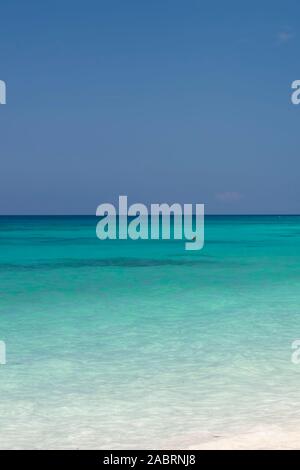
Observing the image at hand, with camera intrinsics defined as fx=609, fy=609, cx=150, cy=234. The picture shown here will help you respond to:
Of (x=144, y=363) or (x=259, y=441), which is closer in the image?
(x=259, y=441)

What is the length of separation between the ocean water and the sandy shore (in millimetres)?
113

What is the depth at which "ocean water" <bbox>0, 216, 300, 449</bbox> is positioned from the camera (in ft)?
15.3

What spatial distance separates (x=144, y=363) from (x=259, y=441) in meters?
2.68

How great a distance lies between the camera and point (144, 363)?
6809 mm

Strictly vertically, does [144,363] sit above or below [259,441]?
above

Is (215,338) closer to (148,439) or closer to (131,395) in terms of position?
(131,395)

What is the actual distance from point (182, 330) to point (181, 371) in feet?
8.20

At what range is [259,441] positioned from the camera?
14.0ft

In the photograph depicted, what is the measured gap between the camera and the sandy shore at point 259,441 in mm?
4133

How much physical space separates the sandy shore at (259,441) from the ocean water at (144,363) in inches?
4.5

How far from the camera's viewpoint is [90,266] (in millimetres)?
21531

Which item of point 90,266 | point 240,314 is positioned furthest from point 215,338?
point 90,266

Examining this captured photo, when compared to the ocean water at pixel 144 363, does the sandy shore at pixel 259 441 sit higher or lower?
lower
